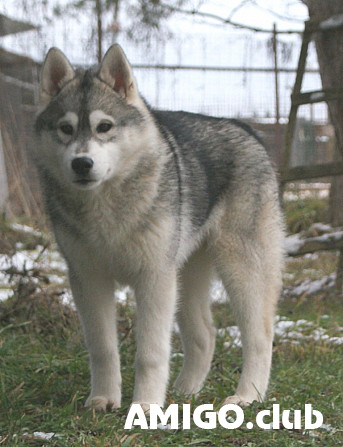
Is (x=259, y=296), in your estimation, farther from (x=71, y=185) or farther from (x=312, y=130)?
→ (x=312, y=130)

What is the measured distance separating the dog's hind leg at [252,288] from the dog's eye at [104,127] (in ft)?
3.46

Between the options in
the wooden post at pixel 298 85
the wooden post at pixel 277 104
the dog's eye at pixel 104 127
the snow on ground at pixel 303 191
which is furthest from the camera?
the snow on ground at pixel 303 191

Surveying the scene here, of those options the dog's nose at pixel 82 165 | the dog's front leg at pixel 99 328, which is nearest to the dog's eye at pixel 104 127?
the dog's nose at pixel 82 165

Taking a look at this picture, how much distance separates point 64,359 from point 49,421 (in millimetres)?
992

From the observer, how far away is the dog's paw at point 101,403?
3139 mm

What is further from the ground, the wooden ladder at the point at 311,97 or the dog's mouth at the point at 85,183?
the wooden ladder at the point at 311,97

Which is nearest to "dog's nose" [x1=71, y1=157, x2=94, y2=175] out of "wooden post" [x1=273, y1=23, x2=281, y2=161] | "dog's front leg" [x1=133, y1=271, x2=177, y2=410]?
"dog's front leg" [x1=133, y1=271, x2=177, y2=410]

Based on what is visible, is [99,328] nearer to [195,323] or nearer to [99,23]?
[195,323]

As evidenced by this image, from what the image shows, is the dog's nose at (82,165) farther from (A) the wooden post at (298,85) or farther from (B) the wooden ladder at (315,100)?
(A) the wooden post at (298,85)

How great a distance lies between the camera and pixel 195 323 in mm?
3975

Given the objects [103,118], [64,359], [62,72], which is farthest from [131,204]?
[64,359]

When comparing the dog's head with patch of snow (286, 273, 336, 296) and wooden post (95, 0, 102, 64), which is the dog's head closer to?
patch of snow (286, 273, 336, 296)

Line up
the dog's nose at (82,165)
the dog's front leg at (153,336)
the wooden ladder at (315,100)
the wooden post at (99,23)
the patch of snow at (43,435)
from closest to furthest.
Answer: the patch of snow at (43,435) → the dog's nose at (82,165) → the dog's front leg at (153,336) → the wooden ladder at (315,100) → the wooden post at (99,23)

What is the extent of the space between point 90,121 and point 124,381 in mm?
1600
